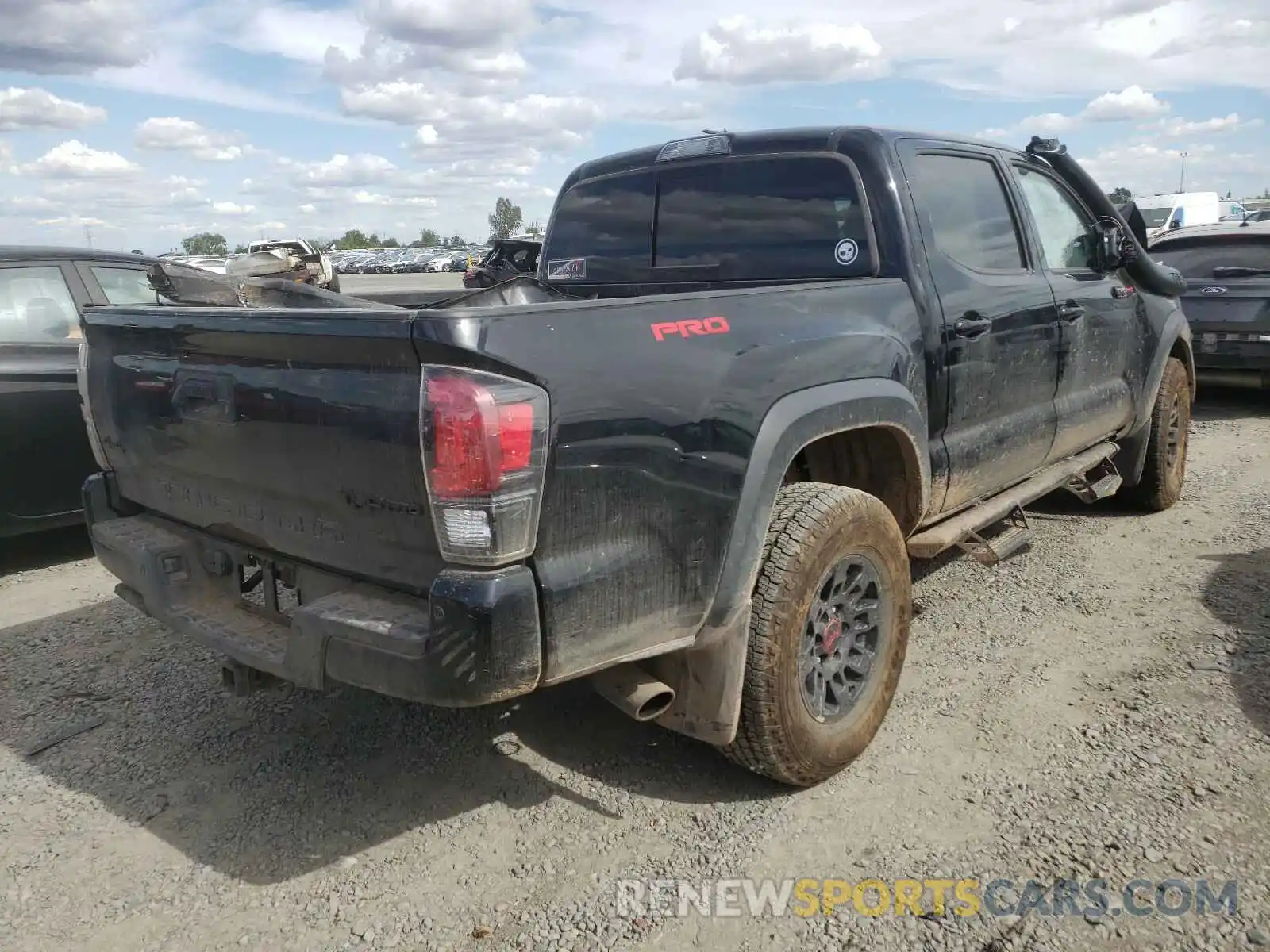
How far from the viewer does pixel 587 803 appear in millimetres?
3010

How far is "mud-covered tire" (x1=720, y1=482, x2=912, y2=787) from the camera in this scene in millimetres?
2754

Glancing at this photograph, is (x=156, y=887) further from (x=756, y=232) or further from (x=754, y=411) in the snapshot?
(x=756, y=232)

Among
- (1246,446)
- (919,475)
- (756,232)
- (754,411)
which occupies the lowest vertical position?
(1246,446)

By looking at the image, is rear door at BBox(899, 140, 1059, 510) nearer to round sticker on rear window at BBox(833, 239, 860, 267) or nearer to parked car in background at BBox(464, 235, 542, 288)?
round sticker on rear window at BBox(833, 239, 860, 267)

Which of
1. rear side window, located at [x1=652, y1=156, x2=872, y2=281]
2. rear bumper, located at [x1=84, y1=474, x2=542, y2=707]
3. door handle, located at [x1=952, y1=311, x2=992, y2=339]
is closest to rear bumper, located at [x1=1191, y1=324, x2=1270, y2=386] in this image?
door handle, located at [x1=952, y1=311, x2=992, y2=339]

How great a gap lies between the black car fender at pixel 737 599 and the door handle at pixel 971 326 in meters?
0.96

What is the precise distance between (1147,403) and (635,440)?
407cm

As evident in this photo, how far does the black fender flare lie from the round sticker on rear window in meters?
2.63

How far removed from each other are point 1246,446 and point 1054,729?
5.76m

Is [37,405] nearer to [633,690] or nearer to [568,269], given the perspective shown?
[568,269]

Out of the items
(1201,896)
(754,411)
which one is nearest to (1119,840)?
(1201,896)

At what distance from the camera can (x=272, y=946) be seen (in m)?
2.40

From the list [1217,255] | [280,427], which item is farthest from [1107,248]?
[1217,255]

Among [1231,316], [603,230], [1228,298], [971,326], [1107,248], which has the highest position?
[603,230]
